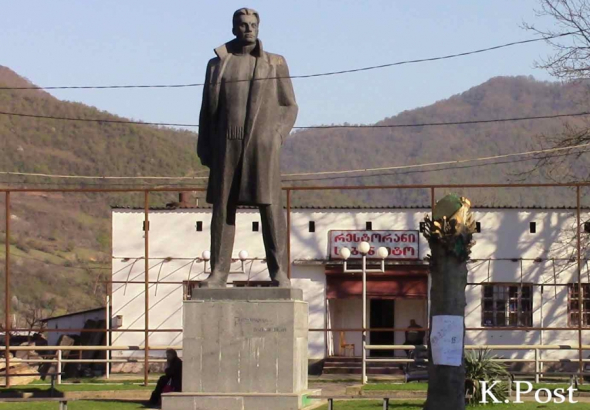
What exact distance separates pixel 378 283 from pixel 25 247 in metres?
55.0

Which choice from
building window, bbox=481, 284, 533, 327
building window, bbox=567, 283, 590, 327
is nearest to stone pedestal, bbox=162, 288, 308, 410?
building window, bbox=481, 284, 533, 327

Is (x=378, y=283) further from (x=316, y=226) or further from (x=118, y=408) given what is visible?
(x=118, y=408)

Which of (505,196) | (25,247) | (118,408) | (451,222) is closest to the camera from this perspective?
(451,222)

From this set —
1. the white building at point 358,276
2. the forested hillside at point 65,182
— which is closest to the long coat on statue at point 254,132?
the white building at point 358,276

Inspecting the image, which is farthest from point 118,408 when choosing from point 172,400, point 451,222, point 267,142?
point 451,222

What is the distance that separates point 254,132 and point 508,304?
74.1 ft

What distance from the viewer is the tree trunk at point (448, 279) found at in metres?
14.9

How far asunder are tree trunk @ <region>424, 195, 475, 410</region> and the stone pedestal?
6.37 feet

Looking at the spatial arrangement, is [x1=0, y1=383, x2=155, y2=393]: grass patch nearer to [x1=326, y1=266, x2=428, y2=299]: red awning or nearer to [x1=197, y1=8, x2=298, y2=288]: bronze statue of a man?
[x1=197, y1=8, x2=298, y2=288]: bronze statue of a man

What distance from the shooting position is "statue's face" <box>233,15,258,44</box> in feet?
56.2

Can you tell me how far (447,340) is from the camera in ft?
49.2

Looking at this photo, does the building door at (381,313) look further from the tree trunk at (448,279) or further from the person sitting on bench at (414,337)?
the tree trunk at (448,279)

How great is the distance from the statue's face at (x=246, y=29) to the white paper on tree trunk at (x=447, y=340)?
4.41m

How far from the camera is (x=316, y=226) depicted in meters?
39.8
